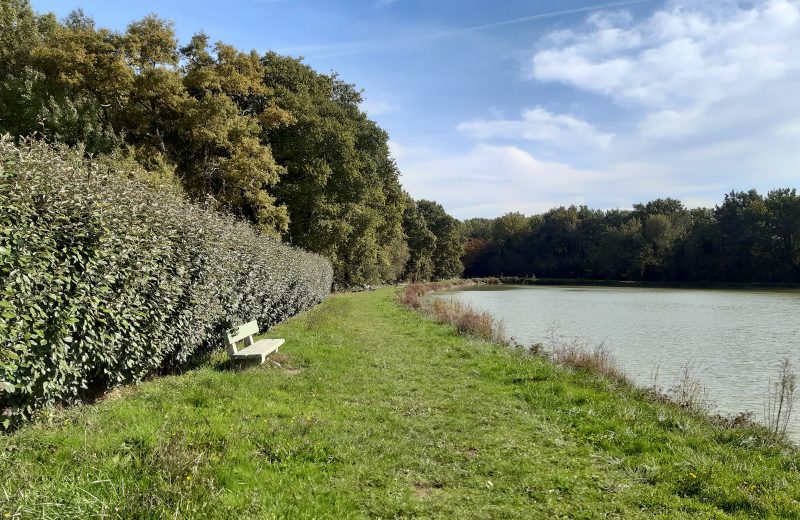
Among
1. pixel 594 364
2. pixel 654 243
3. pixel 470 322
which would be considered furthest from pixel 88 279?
pixel 654 243

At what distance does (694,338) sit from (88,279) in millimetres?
19933

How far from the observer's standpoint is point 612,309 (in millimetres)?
32375

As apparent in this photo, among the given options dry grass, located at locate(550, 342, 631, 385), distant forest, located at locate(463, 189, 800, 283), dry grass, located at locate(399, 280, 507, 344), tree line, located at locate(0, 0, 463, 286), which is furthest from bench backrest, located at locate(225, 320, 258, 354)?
distant forest, located at locate(463, 189, 800, 283)

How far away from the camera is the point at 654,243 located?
8881cm

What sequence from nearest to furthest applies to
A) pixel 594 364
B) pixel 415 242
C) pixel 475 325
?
pixel 594 364
pixel 475 325
pixel 415 242

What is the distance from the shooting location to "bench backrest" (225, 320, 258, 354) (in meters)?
9.78

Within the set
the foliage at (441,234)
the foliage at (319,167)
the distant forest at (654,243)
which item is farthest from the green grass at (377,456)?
the distant forest at (654,243)

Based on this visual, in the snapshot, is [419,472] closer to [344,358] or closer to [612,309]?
[344,358]

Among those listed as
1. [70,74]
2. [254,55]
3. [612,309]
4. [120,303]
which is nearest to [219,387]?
[120,303]

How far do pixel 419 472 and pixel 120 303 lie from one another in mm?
4230

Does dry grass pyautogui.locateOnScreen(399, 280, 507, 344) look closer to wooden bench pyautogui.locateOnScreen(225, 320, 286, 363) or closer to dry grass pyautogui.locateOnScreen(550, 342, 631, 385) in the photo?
dry grass pyautogui.locateOnScreen(550, 342, 631, 385)

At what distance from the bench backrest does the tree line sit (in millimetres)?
3304

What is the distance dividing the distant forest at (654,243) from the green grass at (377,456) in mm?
80136

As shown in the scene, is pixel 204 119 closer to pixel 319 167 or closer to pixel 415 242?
pixel 319 167
